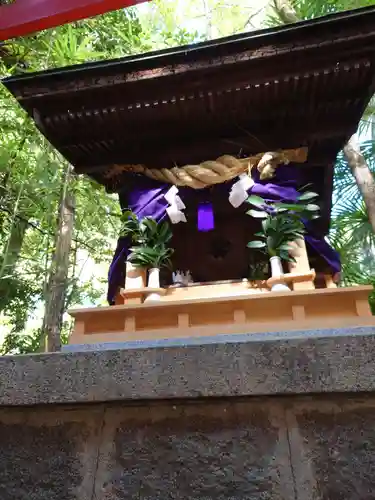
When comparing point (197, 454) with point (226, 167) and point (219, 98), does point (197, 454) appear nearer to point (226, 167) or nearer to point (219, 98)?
point (226, 167)

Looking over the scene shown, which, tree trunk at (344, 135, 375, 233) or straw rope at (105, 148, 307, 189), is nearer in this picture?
straw rope at (105, 148, 307, 189)

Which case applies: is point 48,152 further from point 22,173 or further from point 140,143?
point 140,143

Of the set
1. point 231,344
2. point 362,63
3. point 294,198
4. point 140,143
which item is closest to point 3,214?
point 140,143

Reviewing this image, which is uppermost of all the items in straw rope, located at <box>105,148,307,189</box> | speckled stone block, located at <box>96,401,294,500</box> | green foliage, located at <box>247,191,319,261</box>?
straw rope, located at <box>105,148,307,189</box>

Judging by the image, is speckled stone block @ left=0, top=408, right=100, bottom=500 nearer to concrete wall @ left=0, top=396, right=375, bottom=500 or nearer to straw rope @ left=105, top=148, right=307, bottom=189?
concrete wall @ left=0, top=396, right=375, bottom=500

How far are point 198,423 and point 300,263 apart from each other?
5.46 ft

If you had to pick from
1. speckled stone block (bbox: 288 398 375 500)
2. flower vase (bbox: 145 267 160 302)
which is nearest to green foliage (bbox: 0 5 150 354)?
flower vase (bbox: 145 267 160 302)

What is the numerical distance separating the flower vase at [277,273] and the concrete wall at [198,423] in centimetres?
122

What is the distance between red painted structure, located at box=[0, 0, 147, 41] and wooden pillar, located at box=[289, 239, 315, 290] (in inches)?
104

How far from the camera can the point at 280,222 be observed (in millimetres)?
2799

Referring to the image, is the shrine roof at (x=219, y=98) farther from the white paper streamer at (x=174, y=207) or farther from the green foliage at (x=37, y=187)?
the green foliage at (x=37, y=187)

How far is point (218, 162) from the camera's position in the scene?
3209 millimetres

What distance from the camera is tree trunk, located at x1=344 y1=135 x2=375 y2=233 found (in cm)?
550

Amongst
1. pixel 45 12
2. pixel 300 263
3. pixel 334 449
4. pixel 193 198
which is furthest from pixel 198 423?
pixel 45 12
